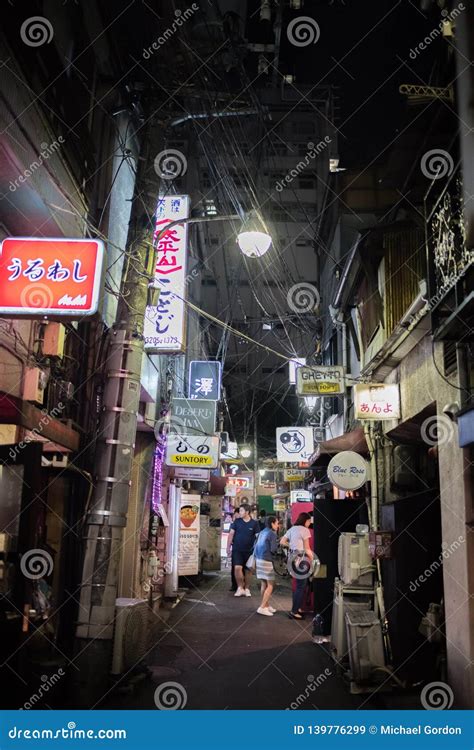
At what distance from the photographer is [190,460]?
1490 cm

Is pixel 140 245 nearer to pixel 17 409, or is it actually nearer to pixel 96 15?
pixel 17 409

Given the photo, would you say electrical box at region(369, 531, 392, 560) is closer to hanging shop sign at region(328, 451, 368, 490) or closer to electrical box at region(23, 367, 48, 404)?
hanging shop sign at region(328, 451, 368, 490)

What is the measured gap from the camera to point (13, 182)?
7094 millimetres

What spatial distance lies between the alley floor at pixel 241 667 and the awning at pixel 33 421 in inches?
139

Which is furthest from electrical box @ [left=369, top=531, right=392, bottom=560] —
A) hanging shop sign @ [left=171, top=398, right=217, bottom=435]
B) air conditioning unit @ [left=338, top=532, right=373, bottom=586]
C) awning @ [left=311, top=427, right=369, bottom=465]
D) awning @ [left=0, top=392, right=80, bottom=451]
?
hanging shop sign @ [left=171, top=398, right=217, bottom=435]

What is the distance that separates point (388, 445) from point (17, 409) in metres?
7.45

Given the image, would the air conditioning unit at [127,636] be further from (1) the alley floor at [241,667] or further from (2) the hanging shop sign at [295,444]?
(2) the hanging shop sign at [295,444]

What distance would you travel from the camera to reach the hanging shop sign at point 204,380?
66.5ft

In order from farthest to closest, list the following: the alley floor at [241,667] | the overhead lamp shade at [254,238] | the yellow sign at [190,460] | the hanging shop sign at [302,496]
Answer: the hanging shop sign at [302,496], the yellow sign at [190,460], the overhead lamp shade at [254,238], the alley floor at [241,667]

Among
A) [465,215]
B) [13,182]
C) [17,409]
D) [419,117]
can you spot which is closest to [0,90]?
[13,182]

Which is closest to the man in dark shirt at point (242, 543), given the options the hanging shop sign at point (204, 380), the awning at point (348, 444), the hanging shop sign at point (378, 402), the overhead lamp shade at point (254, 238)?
the hanging shop sign at point (204, 380)

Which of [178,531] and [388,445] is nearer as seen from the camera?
[388,445]

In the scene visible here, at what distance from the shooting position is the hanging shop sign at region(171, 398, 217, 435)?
15203 mm

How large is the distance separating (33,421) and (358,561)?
19.8 feet
